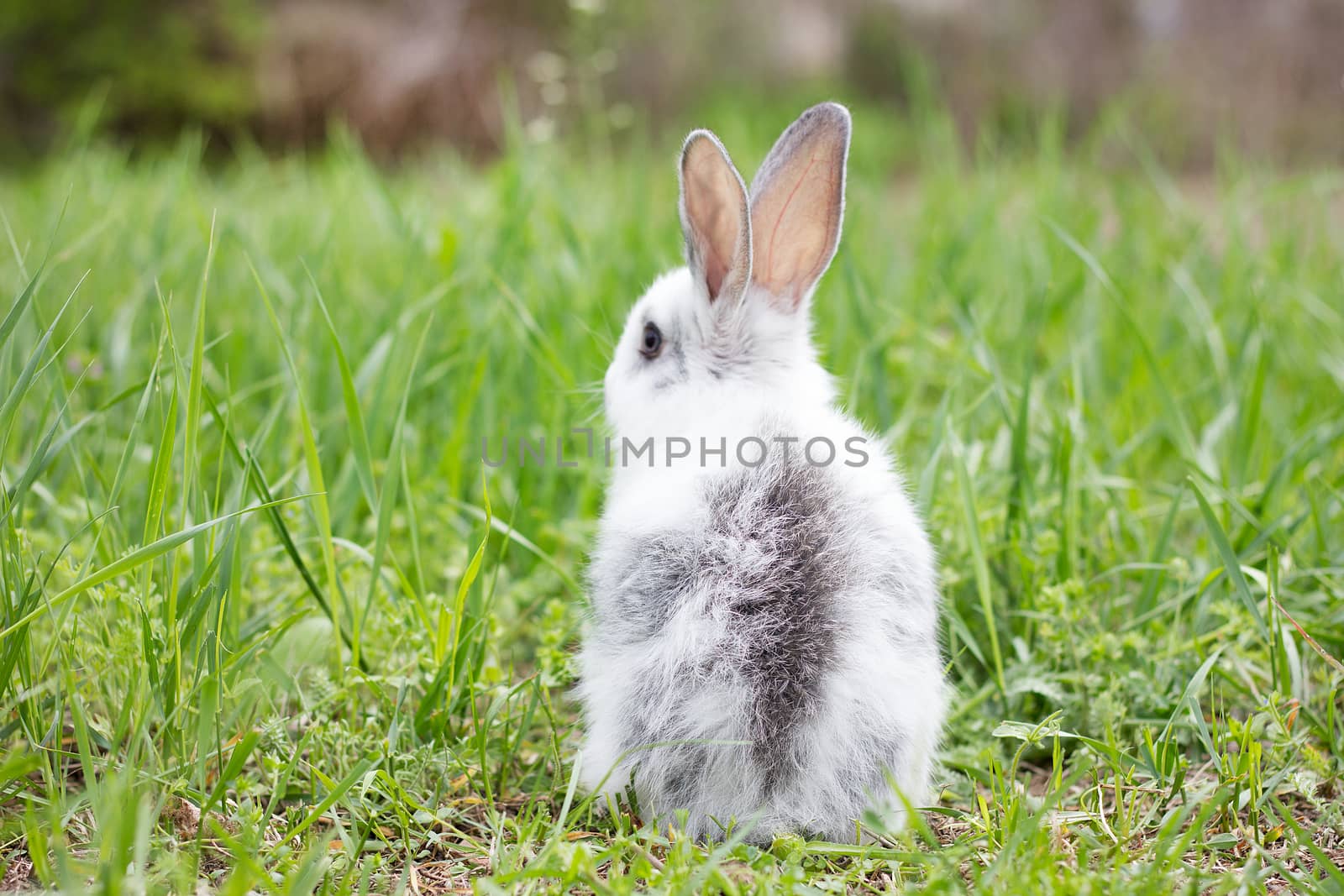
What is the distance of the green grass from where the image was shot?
6.21 ft

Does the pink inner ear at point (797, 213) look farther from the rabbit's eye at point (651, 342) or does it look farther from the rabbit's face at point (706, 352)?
the rabbit's eye at point (651, 342)

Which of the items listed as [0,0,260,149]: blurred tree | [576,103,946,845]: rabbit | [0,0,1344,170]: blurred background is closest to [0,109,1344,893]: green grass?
[576,103,946,845]: rabbit

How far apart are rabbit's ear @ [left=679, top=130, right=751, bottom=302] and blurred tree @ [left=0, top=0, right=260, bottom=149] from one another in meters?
9.32

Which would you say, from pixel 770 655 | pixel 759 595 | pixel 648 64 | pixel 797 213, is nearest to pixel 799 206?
pixel 797 213

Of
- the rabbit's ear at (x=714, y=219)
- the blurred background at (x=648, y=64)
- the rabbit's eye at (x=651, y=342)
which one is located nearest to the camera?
the rabbit's ear at (x=714, y=219)

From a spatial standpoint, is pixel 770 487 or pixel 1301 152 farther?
pixel 1301 152

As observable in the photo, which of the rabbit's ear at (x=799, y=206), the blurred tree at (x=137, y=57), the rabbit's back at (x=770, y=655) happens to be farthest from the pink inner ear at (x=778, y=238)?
the blurred tree at (x=137, y=57)

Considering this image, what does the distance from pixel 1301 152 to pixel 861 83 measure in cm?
395

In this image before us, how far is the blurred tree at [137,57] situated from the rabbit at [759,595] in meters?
9.48

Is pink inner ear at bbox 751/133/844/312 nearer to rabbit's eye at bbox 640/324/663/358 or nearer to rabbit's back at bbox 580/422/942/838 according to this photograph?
rabbit's eye at bbox 640/324/663/358

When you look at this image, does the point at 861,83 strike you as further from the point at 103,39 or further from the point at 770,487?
the point at 770,487

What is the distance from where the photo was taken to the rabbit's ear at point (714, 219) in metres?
2.22

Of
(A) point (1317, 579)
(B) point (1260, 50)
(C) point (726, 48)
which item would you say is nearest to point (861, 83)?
(C) point (726, 48)

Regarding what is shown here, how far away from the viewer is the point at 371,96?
1061 centimetres
